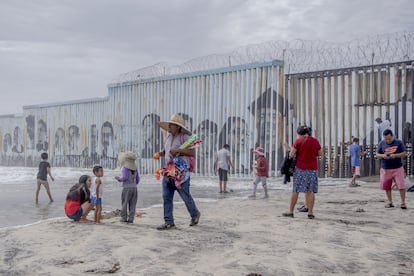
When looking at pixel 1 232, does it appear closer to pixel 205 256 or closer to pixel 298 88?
pixel 205 256

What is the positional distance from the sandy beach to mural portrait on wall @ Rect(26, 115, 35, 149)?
2316cm

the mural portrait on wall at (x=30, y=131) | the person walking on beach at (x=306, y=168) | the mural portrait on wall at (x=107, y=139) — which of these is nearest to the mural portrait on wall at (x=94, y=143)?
the mural portrait on wall at (x=107, y=139)

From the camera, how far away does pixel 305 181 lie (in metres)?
7.17

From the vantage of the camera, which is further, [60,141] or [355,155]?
[60,141]

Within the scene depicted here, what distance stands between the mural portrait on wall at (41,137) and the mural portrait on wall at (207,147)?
12.9 m

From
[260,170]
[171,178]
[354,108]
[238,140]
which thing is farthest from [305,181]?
[238,140]

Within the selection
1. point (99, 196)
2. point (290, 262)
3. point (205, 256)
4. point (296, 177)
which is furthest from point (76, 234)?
point (296, 177)

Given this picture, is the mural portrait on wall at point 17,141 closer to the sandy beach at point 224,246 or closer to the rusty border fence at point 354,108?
the rusty border fence at point 354,108

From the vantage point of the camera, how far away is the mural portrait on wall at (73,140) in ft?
83.4

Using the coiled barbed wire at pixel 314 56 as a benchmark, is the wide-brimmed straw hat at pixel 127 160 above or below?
below

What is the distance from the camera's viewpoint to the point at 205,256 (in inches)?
188

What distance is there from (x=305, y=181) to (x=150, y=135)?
47.2ft

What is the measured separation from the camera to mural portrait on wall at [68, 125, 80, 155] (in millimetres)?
25422

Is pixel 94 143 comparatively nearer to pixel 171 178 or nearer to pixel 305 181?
pixel 305 181
